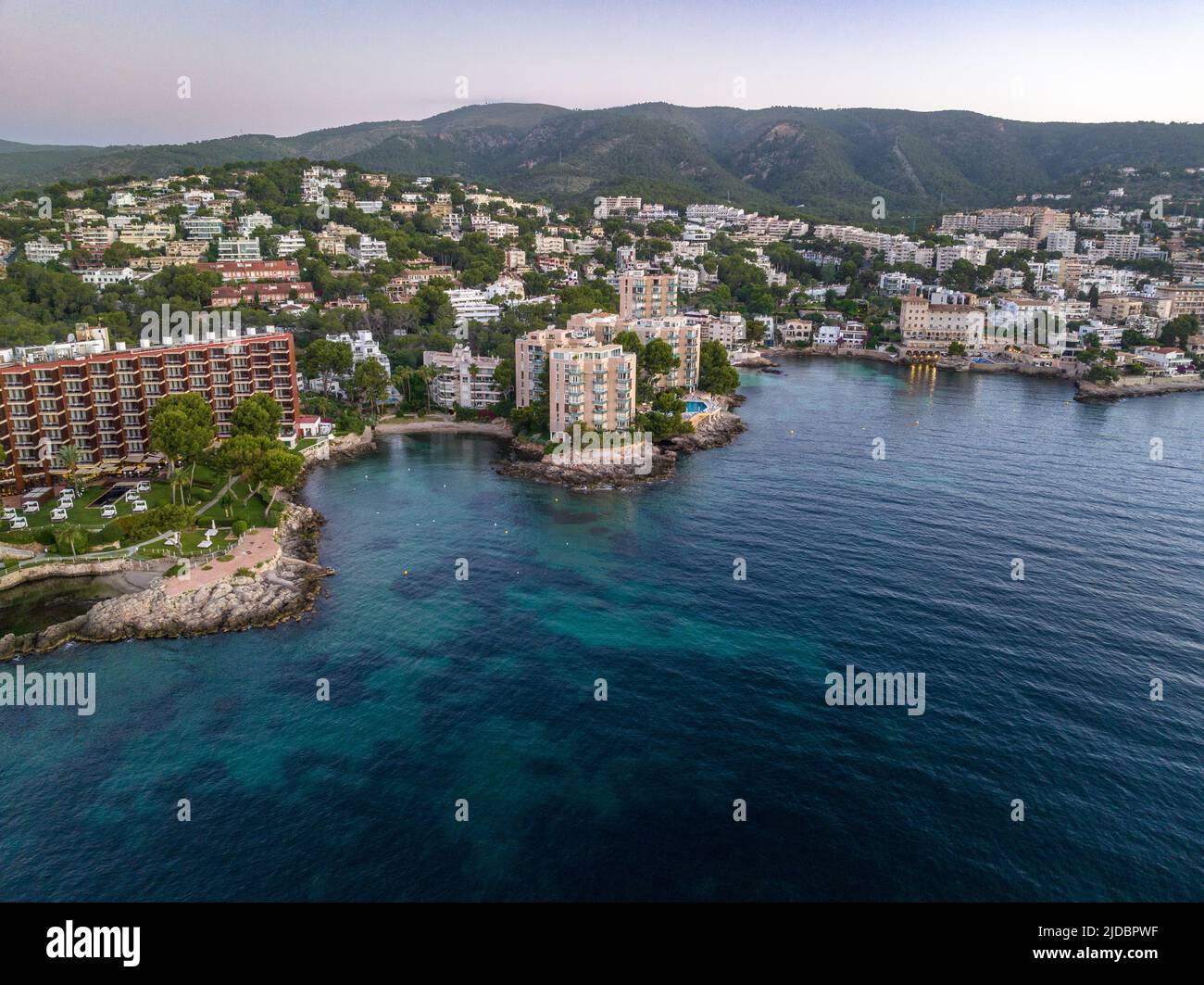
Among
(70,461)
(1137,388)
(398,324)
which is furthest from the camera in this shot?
(398,324)

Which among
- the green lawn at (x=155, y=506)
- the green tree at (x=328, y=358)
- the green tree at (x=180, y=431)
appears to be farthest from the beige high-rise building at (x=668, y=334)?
the green lawn at (x=155, y=506)

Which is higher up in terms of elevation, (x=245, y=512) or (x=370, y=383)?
(x=370, y=383)

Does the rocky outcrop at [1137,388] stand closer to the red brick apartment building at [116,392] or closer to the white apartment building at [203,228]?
the red brick apartment building at [116,392]

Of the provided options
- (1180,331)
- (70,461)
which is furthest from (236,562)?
(1180,331)

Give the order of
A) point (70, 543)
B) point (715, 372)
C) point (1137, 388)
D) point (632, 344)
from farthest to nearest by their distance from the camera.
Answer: point (1137, 388), point (715, 372), point (632, 344), point (70, 543)

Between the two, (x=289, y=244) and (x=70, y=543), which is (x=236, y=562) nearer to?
(x=70, y=543)

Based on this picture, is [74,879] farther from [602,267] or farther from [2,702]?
[602,267]
